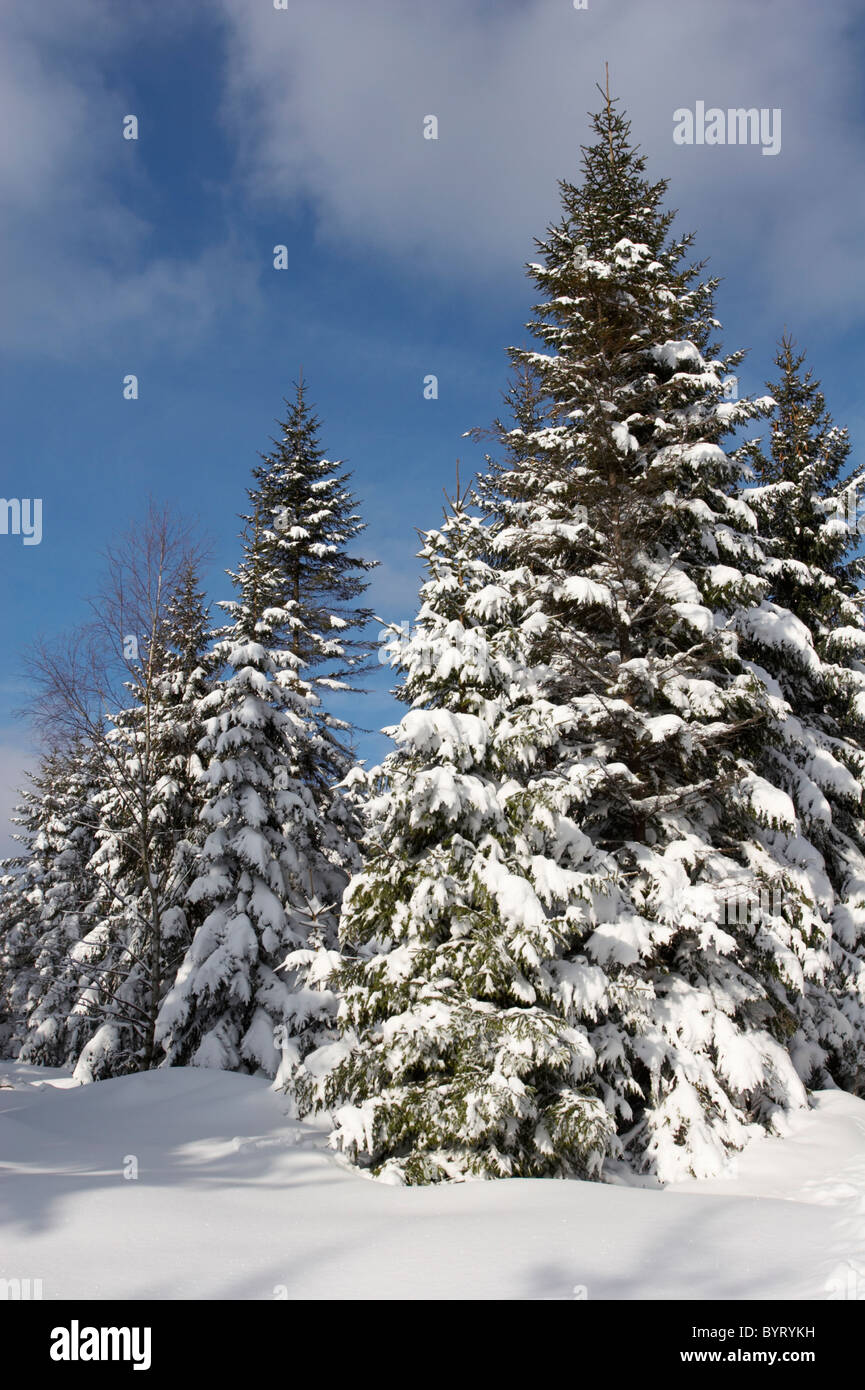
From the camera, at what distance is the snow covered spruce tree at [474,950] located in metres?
7.78

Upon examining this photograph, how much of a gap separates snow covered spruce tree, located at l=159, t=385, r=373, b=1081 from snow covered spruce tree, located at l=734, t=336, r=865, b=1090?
8.28 metres

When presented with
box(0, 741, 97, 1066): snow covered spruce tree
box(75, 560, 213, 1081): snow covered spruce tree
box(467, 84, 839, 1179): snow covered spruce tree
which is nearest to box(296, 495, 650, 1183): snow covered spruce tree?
box(467, 84, 839, 1179): snow covered spruce tree

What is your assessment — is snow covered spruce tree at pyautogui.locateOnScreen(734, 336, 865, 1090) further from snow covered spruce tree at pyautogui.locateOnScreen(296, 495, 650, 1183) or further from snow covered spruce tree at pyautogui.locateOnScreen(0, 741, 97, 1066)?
snow covered spruce tree at pyautogui.locateOnScreen(0, 741, 97, 1066)

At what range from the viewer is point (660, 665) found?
10.8 meters

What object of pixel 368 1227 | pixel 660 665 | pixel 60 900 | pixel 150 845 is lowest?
pixel 368 1227

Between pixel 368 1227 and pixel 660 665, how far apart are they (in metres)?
7.84

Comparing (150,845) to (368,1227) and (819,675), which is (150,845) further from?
(819,675)

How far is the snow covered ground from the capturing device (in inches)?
166

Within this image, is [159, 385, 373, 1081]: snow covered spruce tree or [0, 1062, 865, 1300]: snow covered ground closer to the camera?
[0, 1062, 865, 1300]: snow covered ground

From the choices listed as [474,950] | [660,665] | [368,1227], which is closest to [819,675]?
[660,665]

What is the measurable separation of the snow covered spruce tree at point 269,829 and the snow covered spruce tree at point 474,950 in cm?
156

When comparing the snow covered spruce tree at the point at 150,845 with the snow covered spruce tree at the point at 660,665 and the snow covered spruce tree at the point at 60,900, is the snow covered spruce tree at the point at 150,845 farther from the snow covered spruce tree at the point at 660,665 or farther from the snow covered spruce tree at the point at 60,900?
the snow covered spruce tree at the point at 660,665
